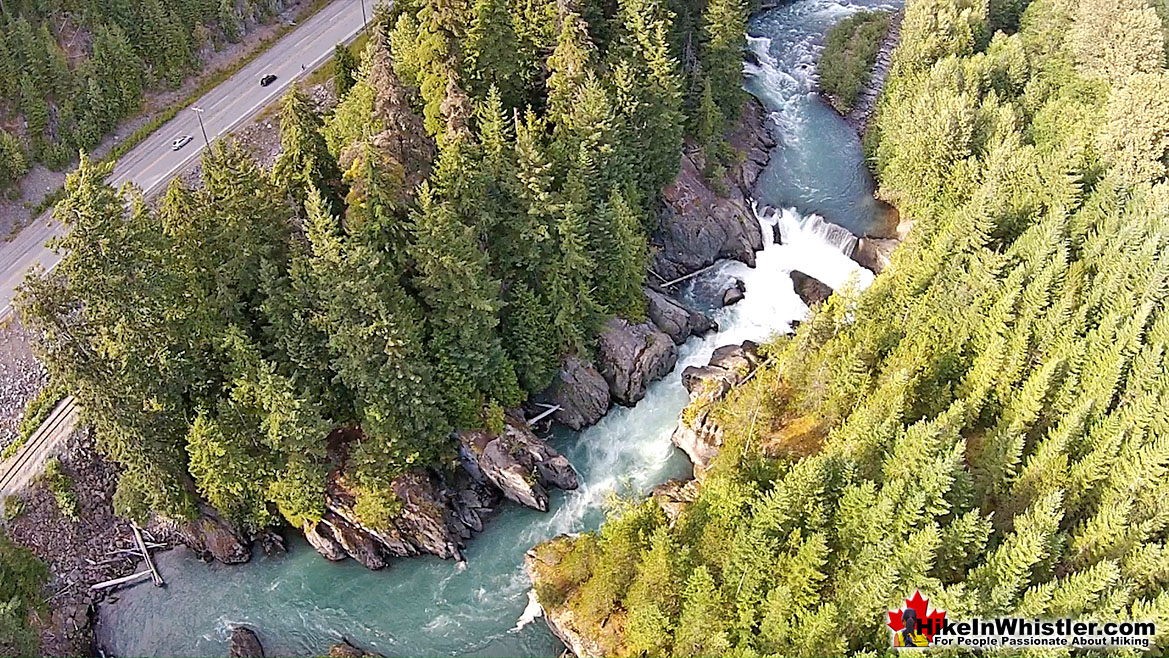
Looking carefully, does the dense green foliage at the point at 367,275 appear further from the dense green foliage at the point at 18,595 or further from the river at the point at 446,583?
the dense green foliage at the point at 18,595


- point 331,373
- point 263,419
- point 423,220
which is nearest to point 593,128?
point 423,220

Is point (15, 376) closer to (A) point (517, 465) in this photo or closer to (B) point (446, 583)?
(B) point (446, 583)

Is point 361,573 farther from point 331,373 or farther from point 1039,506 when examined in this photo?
point 1039,506

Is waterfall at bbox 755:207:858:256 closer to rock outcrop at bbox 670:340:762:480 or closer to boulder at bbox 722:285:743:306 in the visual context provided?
boulder at bbox 722:285:743:306

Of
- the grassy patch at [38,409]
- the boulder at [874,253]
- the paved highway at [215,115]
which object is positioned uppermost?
the paved highway at [215,115]

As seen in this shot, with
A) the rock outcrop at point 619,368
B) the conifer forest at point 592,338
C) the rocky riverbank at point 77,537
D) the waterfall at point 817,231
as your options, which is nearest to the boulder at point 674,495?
the conifer forest at point 592,338

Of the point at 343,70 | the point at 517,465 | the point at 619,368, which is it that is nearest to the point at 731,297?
the point at 619,368
